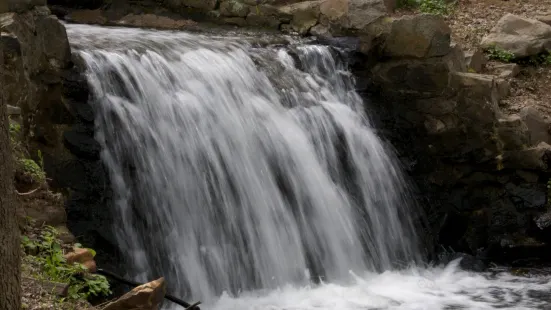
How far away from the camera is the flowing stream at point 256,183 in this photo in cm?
686

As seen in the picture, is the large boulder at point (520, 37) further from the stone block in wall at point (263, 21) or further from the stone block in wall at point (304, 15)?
the stone block in wall at point (263, 21)

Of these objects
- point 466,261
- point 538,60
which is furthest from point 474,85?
point 466,261

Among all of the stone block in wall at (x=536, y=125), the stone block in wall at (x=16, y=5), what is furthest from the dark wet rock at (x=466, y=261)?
the stone block in wall at (x=16, y=5)

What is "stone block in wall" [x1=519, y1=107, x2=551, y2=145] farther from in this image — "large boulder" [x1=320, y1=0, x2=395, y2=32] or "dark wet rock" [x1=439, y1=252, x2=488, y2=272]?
"large boulder" [x1=320, y1=0, x2=395, y2=32]

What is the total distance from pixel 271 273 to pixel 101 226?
1.71 meters

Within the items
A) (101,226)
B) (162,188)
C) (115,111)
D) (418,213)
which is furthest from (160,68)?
(418,213)

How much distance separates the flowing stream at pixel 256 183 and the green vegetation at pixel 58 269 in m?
1.29

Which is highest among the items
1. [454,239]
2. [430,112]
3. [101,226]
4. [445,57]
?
[445,57]

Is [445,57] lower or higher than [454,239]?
higher

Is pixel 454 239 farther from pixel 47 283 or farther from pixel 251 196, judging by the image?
pixel 47 283

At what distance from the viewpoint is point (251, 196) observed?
754 centimetres

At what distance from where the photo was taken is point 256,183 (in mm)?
7676

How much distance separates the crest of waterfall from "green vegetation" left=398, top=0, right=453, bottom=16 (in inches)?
114

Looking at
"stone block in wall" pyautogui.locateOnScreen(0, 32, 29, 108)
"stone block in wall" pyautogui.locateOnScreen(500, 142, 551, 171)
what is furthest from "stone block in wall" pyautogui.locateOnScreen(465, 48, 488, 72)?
"stone block in wall" pyautogui.locateOnScreen(0, 32, 29, 108)
